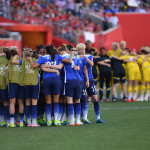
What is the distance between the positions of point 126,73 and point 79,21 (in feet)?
54.0

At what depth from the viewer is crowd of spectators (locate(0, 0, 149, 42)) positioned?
30.0m

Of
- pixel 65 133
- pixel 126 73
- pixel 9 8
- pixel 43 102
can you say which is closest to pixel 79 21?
pixel 9 8

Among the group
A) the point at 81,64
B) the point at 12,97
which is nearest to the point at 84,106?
the point at 81,64

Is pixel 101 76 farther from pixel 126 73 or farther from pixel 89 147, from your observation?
pixel 89 147

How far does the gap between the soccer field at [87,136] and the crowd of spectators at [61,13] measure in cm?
1773

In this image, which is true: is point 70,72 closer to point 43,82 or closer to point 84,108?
point 43,82

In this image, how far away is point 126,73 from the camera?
18.8 meters

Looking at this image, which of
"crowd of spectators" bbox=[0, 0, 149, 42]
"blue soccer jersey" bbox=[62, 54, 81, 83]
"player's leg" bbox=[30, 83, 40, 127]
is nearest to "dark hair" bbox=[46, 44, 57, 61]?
"blue soccer jersey" bbox=[62, 54, 81, 83]

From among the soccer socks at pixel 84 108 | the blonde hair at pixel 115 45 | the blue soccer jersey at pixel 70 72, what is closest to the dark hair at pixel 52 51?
the blue soccer jersey at pixel 70 72

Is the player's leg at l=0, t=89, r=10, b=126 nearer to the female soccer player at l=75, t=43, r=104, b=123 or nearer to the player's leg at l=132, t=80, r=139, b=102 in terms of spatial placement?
the female soccer player at l=75, t=43, r=104, b=123

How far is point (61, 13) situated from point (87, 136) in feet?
81.9

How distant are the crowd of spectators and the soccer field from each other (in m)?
17.7

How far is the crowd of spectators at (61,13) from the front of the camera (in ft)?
98.4

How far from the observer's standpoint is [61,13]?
3441 centimetres
